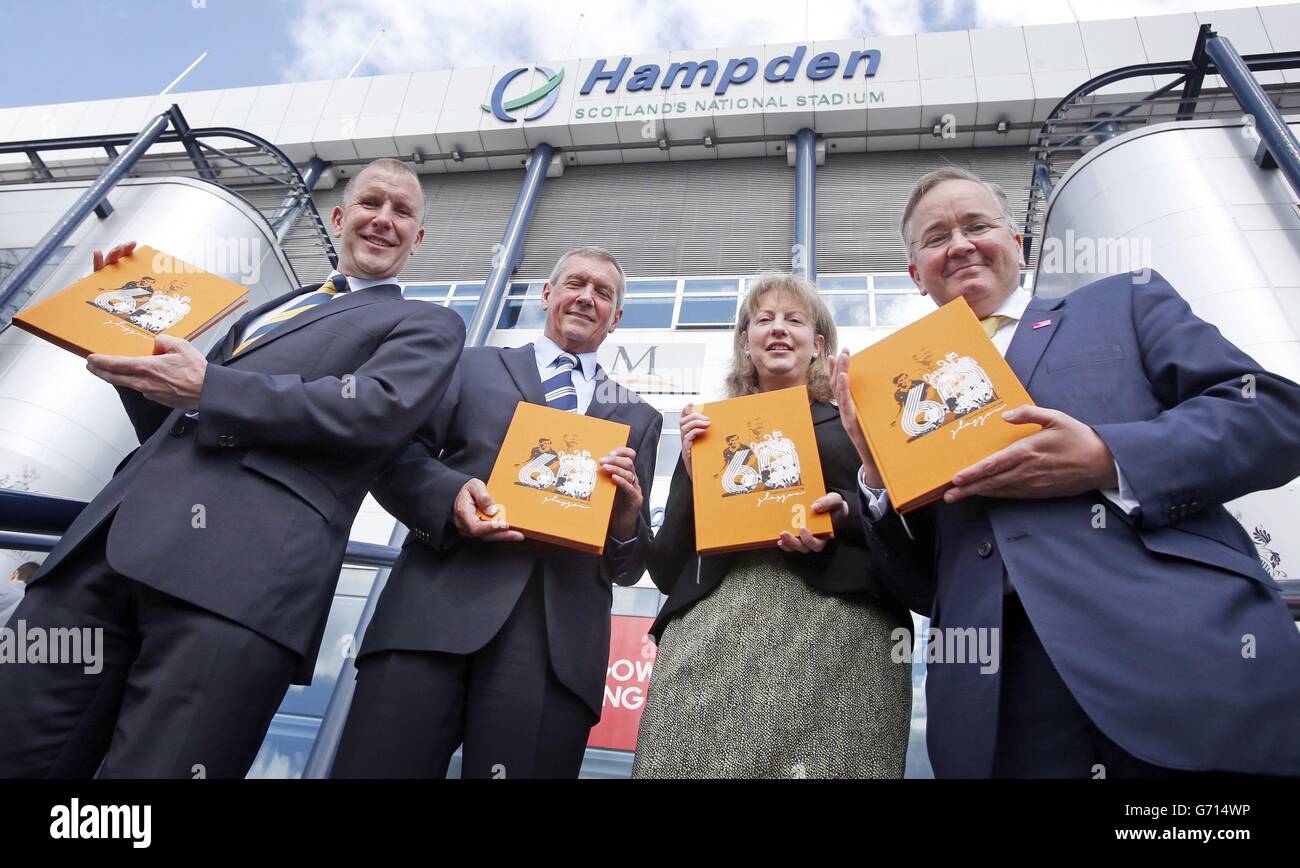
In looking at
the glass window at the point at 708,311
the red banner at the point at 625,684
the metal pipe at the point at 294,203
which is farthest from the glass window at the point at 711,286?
the red banner at the point at 625,684

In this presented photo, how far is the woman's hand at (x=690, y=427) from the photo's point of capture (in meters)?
1.83

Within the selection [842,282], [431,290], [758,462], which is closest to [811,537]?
[758,462]

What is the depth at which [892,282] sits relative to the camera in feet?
33.0

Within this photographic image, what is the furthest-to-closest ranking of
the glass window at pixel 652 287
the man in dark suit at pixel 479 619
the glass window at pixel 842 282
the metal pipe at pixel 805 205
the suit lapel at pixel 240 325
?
the glass window at pixel 652 287 → the glass window at pixel 842 282 → the metal pipe at pixel 805 205 → the suit lapel at pixel 240 325 → the man in dark suit at pixel 479 619

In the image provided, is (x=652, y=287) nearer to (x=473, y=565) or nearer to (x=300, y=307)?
(x=300, y=307)

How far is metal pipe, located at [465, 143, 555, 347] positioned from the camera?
10.00 m

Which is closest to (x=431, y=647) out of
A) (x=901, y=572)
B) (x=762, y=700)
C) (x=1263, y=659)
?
(x=762, y=700)

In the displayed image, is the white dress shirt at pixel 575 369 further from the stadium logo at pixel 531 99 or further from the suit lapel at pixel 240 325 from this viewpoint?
the stadium logo at pixel 531 99

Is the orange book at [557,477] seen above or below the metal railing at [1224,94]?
below

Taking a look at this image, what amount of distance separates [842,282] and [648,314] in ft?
9.92

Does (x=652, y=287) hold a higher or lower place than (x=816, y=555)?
higher

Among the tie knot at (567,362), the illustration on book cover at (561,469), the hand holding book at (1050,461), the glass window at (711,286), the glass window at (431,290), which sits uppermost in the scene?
the glass window at (431,290)

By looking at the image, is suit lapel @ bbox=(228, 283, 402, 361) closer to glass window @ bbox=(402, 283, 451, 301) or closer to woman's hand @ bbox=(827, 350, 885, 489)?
woman's hand @ bbox=(827, 350, 885, 489)
